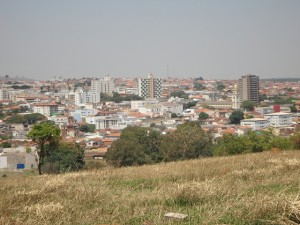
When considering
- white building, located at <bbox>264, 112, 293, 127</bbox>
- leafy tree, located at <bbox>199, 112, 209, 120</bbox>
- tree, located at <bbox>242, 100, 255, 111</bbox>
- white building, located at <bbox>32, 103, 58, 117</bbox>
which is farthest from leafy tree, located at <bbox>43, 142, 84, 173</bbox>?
tree, located at <bbox>242, 100, 255, 111</bbox>

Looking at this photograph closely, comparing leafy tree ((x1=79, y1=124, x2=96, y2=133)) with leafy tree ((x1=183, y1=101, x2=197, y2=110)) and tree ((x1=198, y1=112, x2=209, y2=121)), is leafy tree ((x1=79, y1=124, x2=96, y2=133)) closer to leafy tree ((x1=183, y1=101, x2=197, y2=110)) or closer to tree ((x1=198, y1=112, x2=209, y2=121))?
tree ((x1=198, y1=112, x2=209, y2=121))

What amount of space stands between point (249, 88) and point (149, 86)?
27.2m

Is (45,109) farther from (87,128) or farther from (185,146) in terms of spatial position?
(185,146)

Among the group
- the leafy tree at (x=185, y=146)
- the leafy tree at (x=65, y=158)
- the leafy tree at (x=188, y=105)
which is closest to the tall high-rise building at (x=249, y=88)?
the leafy tree at (x=188, y=105)

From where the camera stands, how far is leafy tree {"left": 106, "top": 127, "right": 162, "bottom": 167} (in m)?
22.9

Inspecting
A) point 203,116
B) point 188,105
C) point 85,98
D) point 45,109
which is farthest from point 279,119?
point 85,98

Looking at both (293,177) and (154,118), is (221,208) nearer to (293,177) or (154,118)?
(293,177)

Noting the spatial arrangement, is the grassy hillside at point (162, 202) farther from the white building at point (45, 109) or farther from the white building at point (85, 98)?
the white building at point (85, 98)

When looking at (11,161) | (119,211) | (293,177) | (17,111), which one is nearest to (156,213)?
(119,211)

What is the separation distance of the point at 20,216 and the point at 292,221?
2.12 metres

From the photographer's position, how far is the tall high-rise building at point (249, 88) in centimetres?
9750

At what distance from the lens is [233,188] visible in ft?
15.0

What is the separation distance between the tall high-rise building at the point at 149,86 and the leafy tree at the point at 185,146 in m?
91.0

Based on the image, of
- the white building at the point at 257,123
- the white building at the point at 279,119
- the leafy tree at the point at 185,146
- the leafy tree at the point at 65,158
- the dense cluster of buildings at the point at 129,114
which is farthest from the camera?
the white building at the point at 279,119
